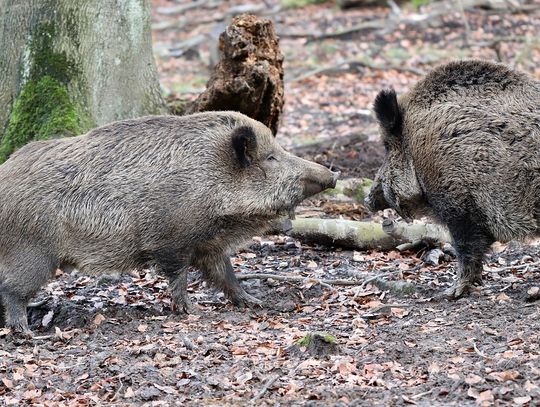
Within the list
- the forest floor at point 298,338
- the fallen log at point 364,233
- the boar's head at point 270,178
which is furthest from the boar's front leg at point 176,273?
the fallen log at point 364,233

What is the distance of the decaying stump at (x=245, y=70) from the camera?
10.5m

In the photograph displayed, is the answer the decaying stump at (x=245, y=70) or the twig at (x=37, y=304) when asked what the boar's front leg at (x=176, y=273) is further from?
the decaying stump at (x=245, y=70)

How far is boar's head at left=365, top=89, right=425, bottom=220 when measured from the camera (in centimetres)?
834

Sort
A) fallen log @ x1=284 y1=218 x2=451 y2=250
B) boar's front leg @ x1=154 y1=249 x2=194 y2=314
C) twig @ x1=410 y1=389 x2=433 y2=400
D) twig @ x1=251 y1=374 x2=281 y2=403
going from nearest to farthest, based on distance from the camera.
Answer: twig @ x1=410 y1=389 x2=433 y2=400 → twig @ x1=251 y1=374 x2=281 y2=403 → boar's front leg @ x1=154 y1=249 x2=194 y2=314 → fallen log @ x1=284 y1=218 x2=451 y2=250

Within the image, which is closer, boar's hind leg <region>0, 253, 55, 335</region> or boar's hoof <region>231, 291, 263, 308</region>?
boar's hind leg <region>0, 253, 55, 335</region>

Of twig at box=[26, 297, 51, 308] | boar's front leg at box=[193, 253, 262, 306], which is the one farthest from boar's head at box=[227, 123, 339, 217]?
twig at box=[26, 297, 51, 308]

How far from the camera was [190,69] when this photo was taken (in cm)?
2125

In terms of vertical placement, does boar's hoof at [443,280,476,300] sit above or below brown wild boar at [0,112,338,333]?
below

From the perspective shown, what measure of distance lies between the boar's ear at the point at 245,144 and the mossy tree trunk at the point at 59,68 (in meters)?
2.56

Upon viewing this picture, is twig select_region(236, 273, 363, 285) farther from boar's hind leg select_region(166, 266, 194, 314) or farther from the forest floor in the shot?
boar's hind leg select_region(166, 266, 194, 314)

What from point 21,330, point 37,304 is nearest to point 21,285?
point 21,330

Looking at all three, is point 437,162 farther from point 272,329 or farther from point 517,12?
point 517,12

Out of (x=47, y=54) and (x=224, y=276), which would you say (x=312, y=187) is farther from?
(x=47, y=54)

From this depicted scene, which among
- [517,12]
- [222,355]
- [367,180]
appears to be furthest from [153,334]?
[517,12]
